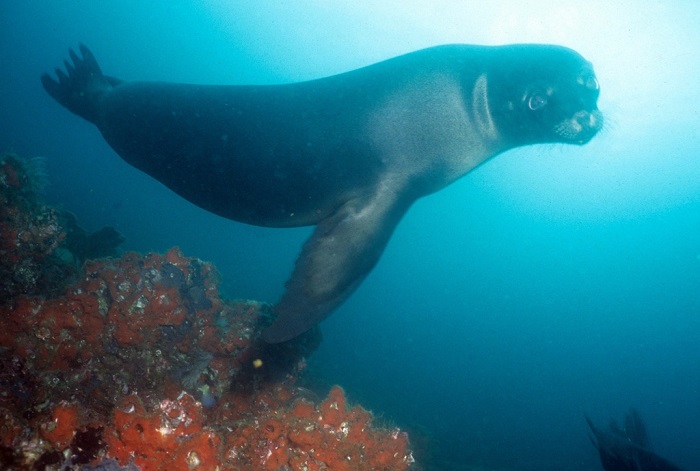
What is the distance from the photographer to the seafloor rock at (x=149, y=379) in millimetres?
2229

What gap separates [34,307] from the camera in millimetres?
3758

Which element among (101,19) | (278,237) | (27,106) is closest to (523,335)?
(278,237)

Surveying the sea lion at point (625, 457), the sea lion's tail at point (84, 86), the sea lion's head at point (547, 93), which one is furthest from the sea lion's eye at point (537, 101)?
the sea lion at point (625, 457)

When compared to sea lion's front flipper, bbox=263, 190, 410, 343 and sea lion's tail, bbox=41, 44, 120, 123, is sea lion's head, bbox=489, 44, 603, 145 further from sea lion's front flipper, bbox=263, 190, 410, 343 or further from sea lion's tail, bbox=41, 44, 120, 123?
sea lion's tail, bbox=41, 44, 120, 123

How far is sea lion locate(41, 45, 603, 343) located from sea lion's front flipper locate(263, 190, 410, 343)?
2 cm

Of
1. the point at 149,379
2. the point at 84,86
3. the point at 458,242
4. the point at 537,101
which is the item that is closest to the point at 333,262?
the point at 537,101

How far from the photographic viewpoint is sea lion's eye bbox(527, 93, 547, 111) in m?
3.31

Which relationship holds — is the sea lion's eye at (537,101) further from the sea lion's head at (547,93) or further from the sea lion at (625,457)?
the sea lion at (625,457)

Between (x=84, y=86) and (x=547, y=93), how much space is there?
614cm

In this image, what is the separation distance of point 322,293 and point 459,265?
115164mm

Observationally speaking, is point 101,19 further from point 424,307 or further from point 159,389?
point 159,389

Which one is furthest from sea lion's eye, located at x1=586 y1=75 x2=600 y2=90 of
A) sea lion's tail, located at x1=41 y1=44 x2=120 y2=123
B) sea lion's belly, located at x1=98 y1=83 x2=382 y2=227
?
sea lion's tail, located at x1=41 y1=44 x2=120 y2=123

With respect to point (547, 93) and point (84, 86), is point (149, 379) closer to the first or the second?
point (84, 86)

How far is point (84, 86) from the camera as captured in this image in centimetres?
566
